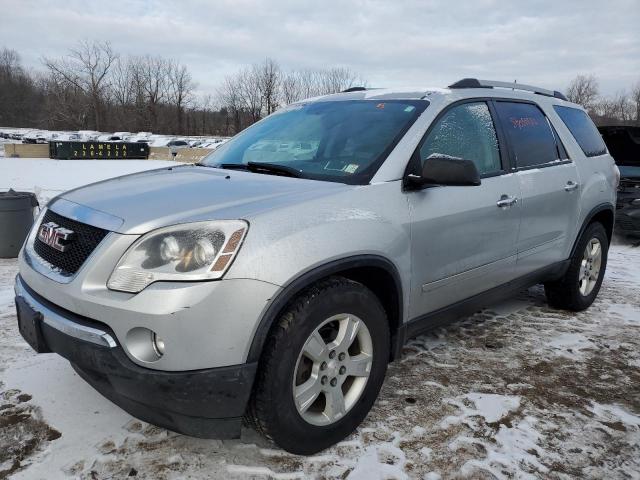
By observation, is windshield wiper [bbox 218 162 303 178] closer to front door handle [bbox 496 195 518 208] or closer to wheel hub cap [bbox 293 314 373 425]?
wheel hub cap [bbox 293 314 373 425]

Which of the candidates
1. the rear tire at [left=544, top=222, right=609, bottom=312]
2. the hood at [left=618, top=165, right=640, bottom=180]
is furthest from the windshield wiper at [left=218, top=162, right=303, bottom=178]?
the hood at [left=618, top=165, right=640, bottom=180]

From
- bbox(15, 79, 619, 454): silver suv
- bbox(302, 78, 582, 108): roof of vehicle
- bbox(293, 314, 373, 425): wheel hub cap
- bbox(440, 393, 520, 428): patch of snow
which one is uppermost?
bbox(302, 78, 582, 108): roof of vehicle

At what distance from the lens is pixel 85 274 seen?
2057 millimetres

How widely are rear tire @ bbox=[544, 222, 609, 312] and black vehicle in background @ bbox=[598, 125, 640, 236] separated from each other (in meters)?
3.54

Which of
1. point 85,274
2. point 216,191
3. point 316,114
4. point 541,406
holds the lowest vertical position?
point 541,406

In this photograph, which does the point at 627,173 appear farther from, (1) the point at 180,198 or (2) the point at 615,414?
(1) the point at 180,198

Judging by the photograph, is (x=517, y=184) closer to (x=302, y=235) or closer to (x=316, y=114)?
(x=316, y=114)

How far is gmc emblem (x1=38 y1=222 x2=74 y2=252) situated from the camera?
7.32 feet

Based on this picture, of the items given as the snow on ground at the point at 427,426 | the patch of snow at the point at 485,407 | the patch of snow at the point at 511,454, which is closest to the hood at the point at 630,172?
the snow on ground at the point at 427,426

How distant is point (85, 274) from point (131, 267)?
0.23 metres

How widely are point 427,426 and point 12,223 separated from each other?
18.6 feet

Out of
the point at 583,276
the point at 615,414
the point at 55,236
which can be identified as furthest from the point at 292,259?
the point at 583,276

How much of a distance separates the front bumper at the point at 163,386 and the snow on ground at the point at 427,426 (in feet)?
1.28

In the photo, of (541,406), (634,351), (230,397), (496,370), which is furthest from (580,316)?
(230,397)
